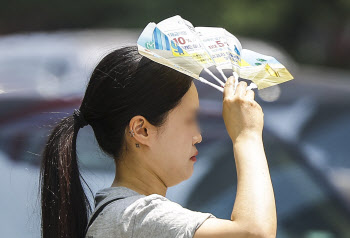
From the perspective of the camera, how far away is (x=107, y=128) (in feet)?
4.63

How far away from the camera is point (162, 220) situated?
1218 millimetres

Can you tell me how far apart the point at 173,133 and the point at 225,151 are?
3.67 ft

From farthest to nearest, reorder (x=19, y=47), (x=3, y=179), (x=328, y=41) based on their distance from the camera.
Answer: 1. (x=328, y=41)
2. (x=19, y=47)
3. (x=3, y=179)

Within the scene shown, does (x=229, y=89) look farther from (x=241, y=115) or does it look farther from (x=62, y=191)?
(x=62, y=191)

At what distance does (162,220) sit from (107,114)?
0.28 meters

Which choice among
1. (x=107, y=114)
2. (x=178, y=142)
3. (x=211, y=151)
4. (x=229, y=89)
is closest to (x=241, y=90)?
(x=229, y=89)

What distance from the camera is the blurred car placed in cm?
229

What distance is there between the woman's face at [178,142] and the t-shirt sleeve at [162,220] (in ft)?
0.50

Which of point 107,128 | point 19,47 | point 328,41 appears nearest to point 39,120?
point 19,47

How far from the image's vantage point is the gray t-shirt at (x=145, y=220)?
121cm

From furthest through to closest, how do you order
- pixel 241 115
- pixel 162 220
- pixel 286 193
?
1. pixel 286 193
2. pixel 241 115
3. pixel 162 220

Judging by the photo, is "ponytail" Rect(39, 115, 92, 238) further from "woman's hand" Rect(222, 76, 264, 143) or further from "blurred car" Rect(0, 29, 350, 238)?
"blurred car" Rect(0, 29, 350, 238)

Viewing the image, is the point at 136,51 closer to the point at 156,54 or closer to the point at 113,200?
the point at 156,54

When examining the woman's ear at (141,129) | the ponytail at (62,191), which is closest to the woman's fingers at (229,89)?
the woman's ear at (141,129)
